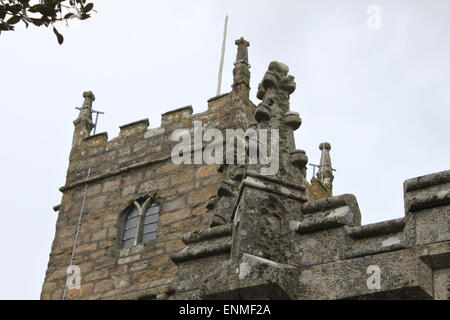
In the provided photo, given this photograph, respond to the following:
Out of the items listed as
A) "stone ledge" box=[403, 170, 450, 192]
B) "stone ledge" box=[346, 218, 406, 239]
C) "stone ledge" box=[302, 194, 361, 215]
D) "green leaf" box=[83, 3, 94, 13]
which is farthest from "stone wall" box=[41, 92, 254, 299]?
"stone ledge" box=[403, 170, 450, 192]

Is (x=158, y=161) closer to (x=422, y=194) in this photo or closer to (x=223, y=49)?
(x=223, y=49)

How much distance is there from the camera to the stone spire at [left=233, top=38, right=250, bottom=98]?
17719 millimetres

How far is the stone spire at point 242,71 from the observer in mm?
17719

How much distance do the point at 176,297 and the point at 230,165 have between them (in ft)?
4.47

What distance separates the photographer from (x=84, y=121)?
1995 centimetres

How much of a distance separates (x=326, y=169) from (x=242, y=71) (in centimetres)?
502

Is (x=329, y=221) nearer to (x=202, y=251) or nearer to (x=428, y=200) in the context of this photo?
(x=428, y=200)

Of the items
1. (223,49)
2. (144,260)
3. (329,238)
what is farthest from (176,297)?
(223,49)

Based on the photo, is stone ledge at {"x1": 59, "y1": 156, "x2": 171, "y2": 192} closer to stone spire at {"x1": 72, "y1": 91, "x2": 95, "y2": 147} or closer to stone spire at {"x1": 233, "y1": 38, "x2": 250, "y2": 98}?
stone spire at {"x1": 72, "y1": 91, "x2": 95, "y2": 147}

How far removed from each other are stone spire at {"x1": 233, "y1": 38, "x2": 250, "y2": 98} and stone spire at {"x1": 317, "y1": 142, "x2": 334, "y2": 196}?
12.9ft

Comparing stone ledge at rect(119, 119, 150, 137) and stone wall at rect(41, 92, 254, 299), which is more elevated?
stone ledge at rect(119, 119, 150, 137)

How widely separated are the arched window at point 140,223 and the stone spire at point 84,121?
2439mm
